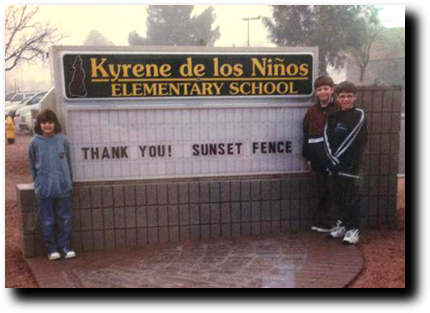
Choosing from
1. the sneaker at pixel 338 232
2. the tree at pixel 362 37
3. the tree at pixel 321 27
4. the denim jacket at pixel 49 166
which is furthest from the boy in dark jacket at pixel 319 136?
the tree at pixel 321 27

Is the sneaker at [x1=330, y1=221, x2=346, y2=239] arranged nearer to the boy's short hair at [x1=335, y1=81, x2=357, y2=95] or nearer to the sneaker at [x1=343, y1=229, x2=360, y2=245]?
the sneaker at [x1=343, y1=229, x2=360, y2=245]

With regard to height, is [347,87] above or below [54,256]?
above

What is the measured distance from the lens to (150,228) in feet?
17.7

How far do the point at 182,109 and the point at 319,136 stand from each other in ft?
5.14

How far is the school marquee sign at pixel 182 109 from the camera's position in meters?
5.09

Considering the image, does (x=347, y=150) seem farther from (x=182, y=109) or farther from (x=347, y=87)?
(x=182, y=109)

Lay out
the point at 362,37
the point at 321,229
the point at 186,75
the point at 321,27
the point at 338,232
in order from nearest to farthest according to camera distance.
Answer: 1. the point at 186,75
2. the point at 338,232
3. the point at 321,229
4. the point at 321,27
5. the point at 362,37

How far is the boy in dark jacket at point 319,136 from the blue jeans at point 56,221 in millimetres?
2721

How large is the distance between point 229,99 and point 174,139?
2.55 ft

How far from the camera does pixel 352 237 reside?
17.0ft

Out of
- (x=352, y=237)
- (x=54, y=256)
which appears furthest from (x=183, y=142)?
(x=352, y=237)

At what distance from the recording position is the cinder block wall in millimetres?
5223

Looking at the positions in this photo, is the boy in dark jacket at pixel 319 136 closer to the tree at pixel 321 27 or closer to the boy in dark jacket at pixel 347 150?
the boy in dark jacket at pixel 347 150
